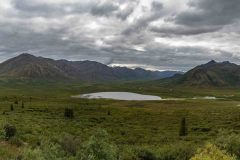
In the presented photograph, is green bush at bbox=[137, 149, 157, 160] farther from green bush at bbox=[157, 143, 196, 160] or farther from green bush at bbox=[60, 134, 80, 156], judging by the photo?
green bush at bbox=[60, 134, 80, 156]

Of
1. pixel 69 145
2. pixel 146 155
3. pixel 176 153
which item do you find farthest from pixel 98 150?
pixel 176 153

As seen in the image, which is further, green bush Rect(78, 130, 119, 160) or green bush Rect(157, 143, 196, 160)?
green bush Rect(157, 143, 196, 160)

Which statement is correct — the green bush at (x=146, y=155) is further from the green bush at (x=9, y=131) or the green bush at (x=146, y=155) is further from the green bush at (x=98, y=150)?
the green bush at (x=9, y=131)

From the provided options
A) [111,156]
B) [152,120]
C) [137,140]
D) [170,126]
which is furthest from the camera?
[152,120]

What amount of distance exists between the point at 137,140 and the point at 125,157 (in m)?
22.9

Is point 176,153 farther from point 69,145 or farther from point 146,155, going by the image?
point 69,145

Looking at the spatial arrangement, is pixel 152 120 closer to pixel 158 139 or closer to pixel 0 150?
pixel 158 139

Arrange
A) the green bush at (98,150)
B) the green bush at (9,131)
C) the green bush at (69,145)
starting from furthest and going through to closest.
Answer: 1. the green bush at (9,131)
2. the green bush at (69,145)
3. the green bush at (98,150)

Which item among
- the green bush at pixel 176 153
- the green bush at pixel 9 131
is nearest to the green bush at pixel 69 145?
the green bush at pixel 9 131

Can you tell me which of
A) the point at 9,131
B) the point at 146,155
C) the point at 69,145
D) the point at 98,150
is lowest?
the point at 146,155

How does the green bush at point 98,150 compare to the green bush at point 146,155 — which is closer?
the green bush at point 98,150

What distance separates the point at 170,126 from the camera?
84.6 metres

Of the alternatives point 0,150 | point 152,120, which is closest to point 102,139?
point 0,150

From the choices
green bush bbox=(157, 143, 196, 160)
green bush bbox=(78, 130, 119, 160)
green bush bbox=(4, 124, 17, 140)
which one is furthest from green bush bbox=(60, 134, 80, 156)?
green bush bbox=(157, 143, 196, 160)
